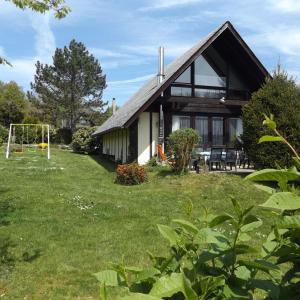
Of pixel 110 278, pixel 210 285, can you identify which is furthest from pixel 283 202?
pixel 110 278

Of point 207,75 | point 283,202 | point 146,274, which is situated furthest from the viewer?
point 207,75

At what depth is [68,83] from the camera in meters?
54.9

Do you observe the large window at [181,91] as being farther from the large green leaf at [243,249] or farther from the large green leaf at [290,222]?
the large green leaf at [290,222]

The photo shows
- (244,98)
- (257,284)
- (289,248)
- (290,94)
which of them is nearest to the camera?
(289,248)

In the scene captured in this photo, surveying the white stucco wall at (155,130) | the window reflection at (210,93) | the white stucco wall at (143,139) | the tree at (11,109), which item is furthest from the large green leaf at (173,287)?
the tree at (11,109)

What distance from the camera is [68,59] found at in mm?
54500

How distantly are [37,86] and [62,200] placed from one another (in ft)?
148

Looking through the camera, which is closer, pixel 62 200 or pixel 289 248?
pixel 289 248

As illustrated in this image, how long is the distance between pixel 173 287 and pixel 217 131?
22469 millimetres

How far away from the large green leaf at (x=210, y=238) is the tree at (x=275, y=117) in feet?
43.4

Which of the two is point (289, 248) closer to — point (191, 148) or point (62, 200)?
point (62, 200)

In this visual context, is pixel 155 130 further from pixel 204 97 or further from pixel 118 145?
pixel 118 145

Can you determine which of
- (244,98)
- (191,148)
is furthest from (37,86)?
(191,148)

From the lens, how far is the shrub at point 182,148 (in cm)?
1638
